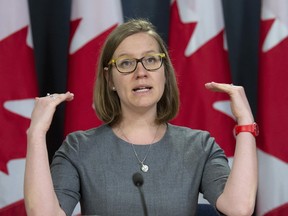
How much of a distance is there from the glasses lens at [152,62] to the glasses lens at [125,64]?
4cm

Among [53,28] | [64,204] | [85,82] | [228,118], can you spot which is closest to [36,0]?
[53,28]

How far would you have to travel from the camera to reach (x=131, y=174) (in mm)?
1666

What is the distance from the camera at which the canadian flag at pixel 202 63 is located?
2447 mm

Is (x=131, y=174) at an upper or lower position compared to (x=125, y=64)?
lower

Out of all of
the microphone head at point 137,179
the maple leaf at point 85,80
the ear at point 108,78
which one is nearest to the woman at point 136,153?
the ear at point 108,78

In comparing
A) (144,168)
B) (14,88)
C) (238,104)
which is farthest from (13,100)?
(238,104)

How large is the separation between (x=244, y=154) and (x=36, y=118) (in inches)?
26.3

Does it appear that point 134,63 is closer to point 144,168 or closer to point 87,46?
point 144,168

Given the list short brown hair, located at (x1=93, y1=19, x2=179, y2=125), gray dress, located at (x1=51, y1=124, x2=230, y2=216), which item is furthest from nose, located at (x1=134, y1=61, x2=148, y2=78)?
gray dress, located at (x1=51, y1=124, x2=230, y2=216)

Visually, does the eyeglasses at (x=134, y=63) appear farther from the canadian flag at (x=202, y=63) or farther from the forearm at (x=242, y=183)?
the canadian flag at (x=202, y=63)

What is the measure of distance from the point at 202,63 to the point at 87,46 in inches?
22.7

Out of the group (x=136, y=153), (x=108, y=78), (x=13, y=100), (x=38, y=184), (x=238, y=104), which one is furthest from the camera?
(x=13, y=100)

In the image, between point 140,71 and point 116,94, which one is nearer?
point 140,71

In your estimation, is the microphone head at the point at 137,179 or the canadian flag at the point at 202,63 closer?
the microphone head at the point at 137,179
